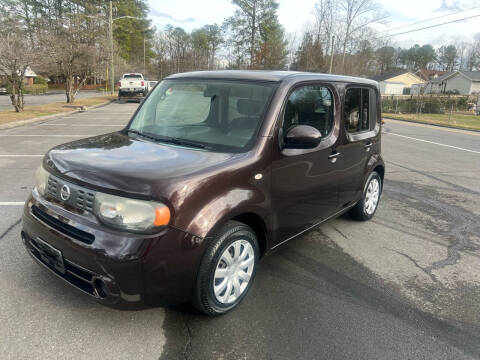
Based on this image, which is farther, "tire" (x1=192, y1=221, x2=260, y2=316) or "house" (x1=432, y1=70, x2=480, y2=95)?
"house" (x1=432, y1=70, x2=480, y2=95)

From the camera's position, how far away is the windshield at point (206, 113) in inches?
118

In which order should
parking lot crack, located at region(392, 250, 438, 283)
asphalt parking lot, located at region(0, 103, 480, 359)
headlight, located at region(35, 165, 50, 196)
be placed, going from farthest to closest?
parking lot crack, located at region(392, 250, 438, 283) → headlight, located at region(35, 165, 50, 196) → asphalt parking lot, located at region(0, 103, 480, 359)

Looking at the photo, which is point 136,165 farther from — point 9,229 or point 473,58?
point 473,58

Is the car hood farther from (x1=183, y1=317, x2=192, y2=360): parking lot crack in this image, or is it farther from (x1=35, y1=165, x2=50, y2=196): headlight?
(x1=183, y1=317, x2=192, y2=360): parking lot crack

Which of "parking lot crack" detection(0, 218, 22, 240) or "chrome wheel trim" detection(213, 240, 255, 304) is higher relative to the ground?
"chrome wheel trim" detection(213, 240, 255, 304)

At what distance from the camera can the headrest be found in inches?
120

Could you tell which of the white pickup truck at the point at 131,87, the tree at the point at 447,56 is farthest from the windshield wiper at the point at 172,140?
the tree at the point at 447,56

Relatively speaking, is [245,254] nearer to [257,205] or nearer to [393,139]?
[257,205]

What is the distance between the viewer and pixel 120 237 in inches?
87.8

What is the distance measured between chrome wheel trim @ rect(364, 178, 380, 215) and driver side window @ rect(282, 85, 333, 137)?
152 centimetres

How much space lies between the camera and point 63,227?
2455mm

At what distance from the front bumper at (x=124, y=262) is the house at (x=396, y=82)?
2937 inches

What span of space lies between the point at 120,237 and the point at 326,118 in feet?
7.52

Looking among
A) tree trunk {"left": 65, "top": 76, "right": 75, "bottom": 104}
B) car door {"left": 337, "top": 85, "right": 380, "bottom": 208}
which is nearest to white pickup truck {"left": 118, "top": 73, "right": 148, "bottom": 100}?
tree trunk {"left": 65, "top": 76, "right": 75, "bottom": 104}
